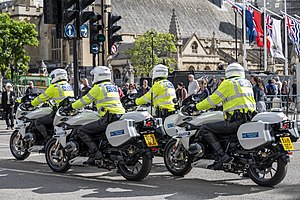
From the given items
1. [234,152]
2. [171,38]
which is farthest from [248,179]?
[171,38]

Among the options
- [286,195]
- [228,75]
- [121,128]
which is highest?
[228,75]

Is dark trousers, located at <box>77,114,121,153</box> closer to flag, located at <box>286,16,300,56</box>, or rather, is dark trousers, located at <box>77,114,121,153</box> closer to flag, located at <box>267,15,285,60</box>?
flag, located at <box>267,15,285,60</box>

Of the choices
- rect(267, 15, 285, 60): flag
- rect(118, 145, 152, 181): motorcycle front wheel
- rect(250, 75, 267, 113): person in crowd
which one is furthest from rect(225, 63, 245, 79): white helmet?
rect(267, 15, 285, 60): flag

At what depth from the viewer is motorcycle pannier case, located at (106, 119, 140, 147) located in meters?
10.7

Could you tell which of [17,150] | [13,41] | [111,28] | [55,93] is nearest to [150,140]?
[55,93]

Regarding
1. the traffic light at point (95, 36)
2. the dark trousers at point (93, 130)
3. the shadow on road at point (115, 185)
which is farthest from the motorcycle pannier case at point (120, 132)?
the traffic light at point (95, 36)

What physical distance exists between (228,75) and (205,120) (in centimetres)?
84

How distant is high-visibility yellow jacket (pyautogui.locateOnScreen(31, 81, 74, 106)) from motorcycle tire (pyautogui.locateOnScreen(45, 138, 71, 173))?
4.74ft

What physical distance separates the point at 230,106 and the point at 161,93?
9.67 feet

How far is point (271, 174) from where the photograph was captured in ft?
33.2

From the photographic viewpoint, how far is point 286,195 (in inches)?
365

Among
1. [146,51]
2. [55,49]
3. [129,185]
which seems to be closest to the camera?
[129,185]

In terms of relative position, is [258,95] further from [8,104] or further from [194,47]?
[194,47]

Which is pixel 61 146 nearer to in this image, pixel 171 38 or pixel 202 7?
pixel 171 38
